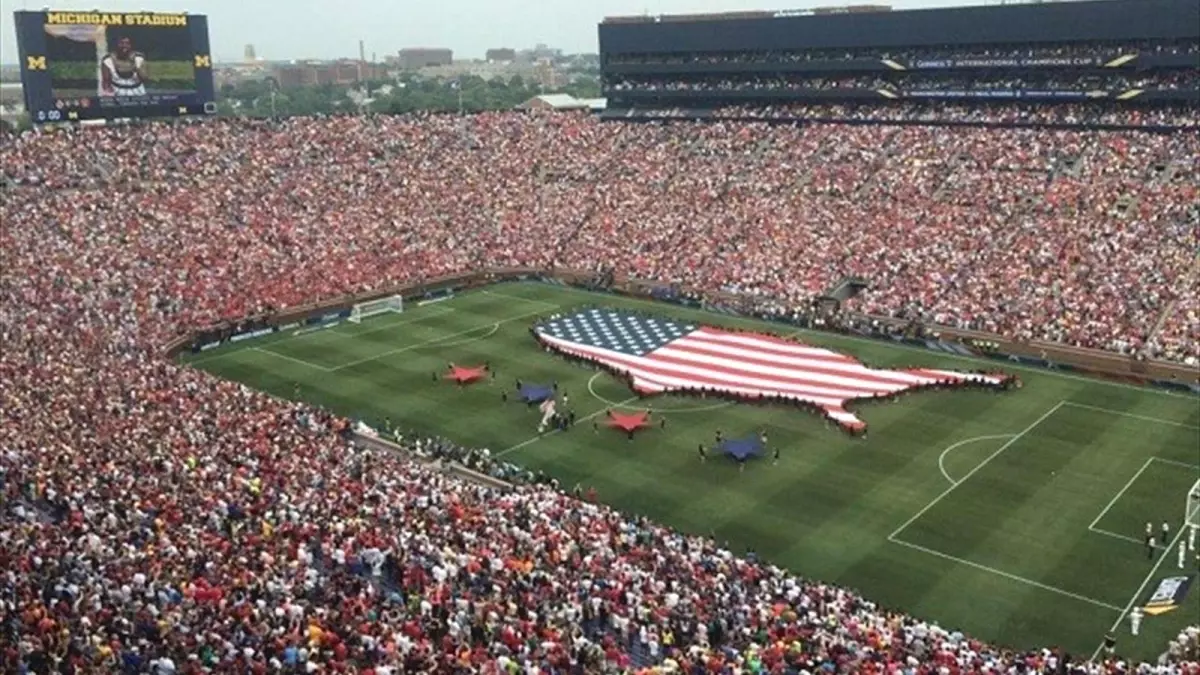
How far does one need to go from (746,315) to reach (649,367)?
40.9ft

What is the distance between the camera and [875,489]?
34.8 meters

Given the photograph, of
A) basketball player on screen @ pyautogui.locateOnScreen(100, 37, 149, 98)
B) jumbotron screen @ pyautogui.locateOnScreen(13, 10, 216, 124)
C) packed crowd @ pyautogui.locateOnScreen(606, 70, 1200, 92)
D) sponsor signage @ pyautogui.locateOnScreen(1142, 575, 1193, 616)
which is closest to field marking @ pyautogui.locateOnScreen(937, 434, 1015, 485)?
sponsor signage @ pyautogui.locateOnScreen(1142, 575, 1193, 616)

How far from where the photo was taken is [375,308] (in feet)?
196

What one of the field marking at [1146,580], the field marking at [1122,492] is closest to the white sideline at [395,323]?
the field marking at [1122,492]

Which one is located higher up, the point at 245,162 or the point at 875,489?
the point at 245,162

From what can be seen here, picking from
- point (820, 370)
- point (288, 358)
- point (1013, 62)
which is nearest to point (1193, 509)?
point (820, 370)

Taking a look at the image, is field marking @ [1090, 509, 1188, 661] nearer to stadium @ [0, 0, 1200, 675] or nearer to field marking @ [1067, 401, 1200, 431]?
stadium @ [0, 0, 1200, 675]

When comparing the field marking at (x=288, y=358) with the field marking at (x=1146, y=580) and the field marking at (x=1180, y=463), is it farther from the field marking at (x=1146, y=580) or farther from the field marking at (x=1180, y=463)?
the field marking at (x=1146, y=580)

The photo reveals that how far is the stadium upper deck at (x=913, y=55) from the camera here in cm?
6575

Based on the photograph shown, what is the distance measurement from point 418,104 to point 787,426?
143m

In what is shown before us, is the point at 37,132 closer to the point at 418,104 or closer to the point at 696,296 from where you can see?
the point at 696,296

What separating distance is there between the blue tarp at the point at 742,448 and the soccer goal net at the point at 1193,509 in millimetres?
13069

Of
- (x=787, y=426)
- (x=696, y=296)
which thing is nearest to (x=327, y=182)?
(x=696, y=296)

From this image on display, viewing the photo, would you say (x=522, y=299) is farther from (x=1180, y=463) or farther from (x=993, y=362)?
(x=1180, y=463)
